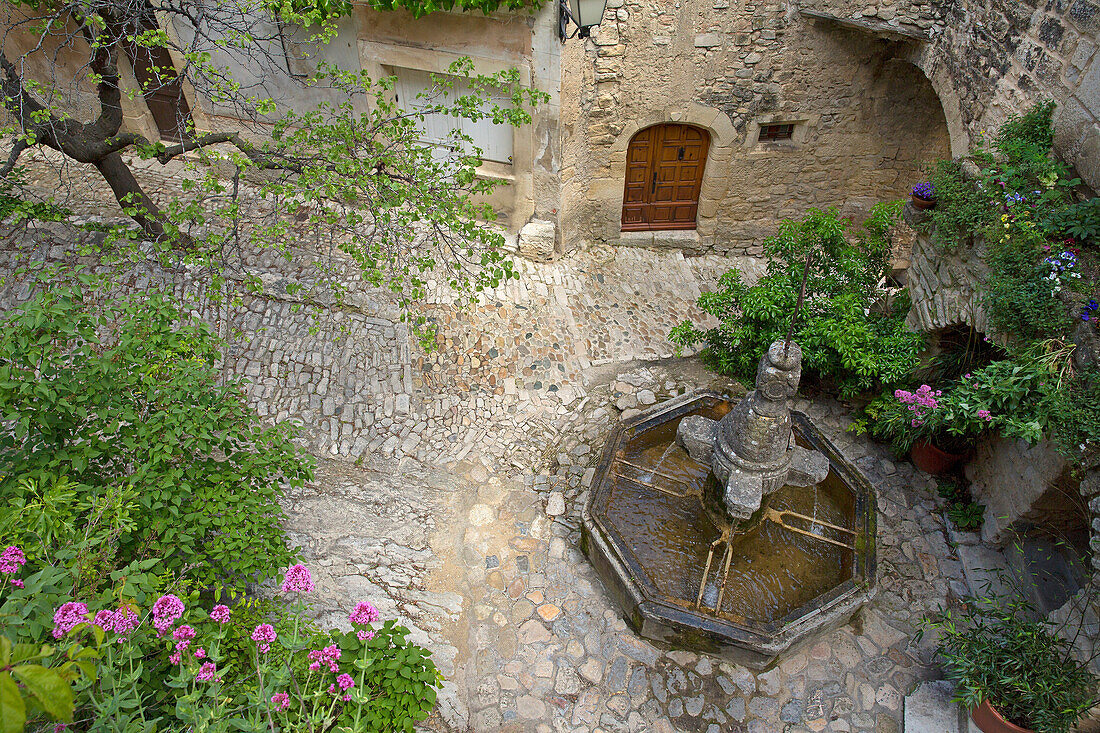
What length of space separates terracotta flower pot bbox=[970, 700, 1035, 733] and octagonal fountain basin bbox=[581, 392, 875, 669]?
832 mm

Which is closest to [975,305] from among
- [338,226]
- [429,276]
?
[429,276]

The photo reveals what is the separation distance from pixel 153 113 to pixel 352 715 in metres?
8.20

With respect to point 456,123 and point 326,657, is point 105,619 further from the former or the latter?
point 456,123

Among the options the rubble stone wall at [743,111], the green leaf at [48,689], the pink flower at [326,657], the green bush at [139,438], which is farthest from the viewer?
the rubble stone wall at [743,111]

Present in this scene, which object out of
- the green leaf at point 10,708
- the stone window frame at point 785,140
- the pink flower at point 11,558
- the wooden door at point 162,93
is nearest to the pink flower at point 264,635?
the pink flower at point 11,558

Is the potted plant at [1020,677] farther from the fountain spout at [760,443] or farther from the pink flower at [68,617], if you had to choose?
the pink flower at [68,617]

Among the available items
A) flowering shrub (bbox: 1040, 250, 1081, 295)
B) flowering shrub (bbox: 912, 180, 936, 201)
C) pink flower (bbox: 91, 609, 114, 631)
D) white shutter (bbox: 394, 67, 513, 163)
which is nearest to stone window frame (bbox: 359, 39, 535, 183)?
white shutter (bbox: 394, 67, 513, 163)

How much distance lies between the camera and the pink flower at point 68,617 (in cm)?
241

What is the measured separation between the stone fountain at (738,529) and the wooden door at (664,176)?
3.87 m

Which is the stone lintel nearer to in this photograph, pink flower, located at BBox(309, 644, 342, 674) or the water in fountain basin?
the water in fountain basin

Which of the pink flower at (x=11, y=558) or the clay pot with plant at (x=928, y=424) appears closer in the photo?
the pink flower at (x=11, y=558)

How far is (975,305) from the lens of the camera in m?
4.99

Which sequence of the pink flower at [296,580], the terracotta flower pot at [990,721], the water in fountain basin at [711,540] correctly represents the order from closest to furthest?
1. the pink flower at [296,580]
2. the terracotta flower pot at [990,721]
3. the water in fountain basin at [711,540]

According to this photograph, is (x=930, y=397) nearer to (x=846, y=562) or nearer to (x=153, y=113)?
(x=846, y=562)
